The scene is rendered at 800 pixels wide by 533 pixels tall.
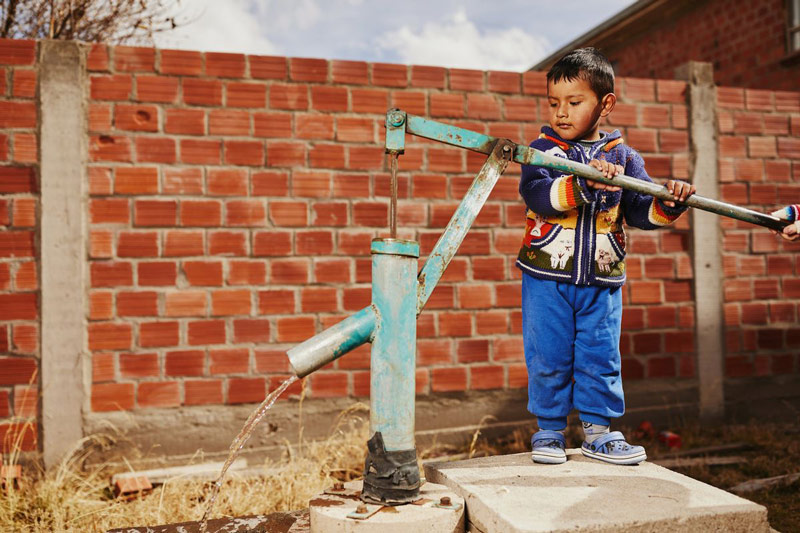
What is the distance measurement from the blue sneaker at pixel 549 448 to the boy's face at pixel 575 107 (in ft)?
2.94

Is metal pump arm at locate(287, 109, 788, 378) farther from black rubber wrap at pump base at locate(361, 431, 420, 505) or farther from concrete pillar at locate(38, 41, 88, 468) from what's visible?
concrete pillar at locate(38, 41, 88, 468)

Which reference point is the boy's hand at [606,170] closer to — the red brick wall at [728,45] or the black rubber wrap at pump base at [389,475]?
the black rubber wrap at pump base at [389,475]

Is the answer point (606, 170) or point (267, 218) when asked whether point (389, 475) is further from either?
point (267, 218)

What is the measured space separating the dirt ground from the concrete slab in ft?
3.84

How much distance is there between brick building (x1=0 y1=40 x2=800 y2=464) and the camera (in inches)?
119

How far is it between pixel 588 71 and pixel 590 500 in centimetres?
115

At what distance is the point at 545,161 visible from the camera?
1.72m

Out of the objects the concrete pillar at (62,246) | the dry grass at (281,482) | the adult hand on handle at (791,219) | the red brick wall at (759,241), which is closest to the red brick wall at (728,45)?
the red brick wall at (759,241)

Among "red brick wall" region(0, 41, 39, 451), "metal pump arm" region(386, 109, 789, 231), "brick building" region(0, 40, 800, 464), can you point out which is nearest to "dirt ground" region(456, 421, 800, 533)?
"brick building" region(0, 40, 800, 464)

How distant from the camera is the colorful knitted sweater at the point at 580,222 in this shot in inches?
75.6

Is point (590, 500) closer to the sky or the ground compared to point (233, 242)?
closer to the ground

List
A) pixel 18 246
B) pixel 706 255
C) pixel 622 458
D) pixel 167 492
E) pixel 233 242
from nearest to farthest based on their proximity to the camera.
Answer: pixel 622 458
pixel 167 492
pixel 18 246
pixel 233 242
pixel 706 255

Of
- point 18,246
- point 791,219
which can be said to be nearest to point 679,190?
point 791,219

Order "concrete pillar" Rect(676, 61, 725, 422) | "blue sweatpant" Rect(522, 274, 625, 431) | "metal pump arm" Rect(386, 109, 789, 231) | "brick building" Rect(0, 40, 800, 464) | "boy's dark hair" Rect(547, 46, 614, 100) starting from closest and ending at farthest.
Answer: "metal pump arm" Rect(386, 109, 789, 231), "boy's dark hair" Rect(547, 46, 614, 100), "blue sweatpant" Rect(522, 274, 625, 431), "brick building" Rect(0, 40, 800, 464), "concrete pillar" Rect(676, 61, 725, 422)
